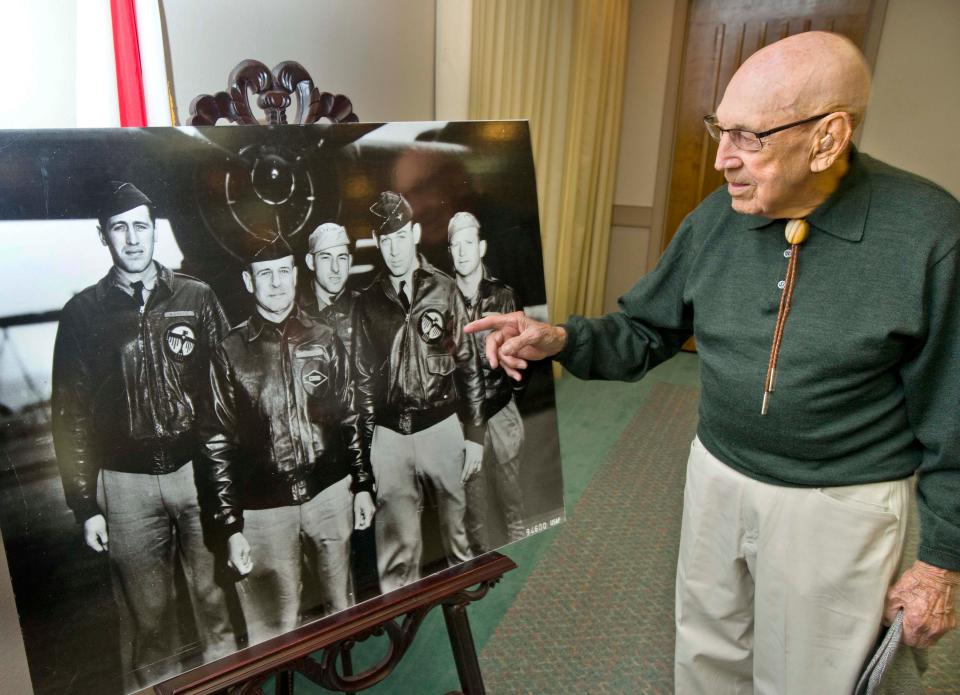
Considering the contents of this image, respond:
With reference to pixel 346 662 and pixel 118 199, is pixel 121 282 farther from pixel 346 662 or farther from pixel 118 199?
pixel 346 662

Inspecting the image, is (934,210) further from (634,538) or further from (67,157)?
(634,538)

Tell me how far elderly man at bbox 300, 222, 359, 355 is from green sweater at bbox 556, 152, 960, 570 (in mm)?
594

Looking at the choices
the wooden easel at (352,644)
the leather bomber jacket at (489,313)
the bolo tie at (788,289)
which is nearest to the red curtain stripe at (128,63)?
the leather bomber jacket at (489,313)

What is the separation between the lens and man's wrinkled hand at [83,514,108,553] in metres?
0.77

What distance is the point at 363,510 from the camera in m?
0.99

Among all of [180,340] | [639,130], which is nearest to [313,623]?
[180,340]

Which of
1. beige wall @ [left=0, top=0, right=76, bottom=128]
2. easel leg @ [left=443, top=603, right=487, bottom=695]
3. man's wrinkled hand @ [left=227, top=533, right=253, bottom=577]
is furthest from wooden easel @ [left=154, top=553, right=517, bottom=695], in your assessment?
beige wall @ [left=0, top=0, right=76, bottom=128]

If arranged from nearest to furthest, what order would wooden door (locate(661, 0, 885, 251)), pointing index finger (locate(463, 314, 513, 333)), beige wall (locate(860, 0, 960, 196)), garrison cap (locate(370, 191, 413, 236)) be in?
garrison cap (locate(370, 191, 413, 236))
pointing index finger (locate(463, 314, 513, 333))
beige wall (locate(860, 0, 960, 196))
wooden door (locate(661, 0, 885, 251))

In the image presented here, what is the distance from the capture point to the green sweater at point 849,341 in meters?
0.93

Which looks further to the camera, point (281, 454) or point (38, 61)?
point (38, 61)

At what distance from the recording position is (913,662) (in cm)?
104

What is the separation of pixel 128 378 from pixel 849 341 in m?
0.97

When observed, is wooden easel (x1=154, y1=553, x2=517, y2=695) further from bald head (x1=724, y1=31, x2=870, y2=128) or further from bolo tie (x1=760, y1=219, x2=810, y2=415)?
bald head (x1=724, y1=31, x2=870, y2=128)

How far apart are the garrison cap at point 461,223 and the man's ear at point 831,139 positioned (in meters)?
0.51
